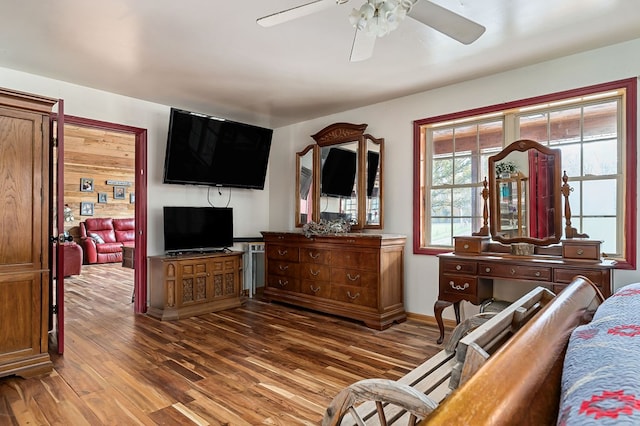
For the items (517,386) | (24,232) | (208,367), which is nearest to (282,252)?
(208,367)

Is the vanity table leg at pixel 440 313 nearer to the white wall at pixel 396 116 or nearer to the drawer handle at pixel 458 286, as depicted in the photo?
the drawer handle at pixel 458 286

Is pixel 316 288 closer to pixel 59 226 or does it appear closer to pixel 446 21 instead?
pixel 59 226

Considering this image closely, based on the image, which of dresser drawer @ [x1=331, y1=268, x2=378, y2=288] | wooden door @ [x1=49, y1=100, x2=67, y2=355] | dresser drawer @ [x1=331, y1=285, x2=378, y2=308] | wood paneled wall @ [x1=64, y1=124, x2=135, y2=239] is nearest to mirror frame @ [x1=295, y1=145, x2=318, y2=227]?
dresser drawer @ [x1=331, y1=268, x2=378, y2=288]

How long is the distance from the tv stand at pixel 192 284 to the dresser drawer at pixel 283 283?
416mm

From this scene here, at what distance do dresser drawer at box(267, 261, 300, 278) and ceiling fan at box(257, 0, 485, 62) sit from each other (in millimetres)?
2860

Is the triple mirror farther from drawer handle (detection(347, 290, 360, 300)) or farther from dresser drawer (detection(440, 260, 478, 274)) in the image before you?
dresser drawer (detection(440, 260, 478, 274))

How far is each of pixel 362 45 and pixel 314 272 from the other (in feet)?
9.04

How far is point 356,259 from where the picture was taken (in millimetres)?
3926

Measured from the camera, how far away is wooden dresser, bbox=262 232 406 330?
376cm

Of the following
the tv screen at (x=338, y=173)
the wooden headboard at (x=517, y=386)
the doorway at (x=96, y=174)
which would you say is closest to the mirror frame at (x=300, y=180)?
the tv screen at (x=338, y=173)

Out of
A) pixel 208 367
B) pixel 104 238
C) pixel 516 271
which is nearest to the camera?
pixel 208 367

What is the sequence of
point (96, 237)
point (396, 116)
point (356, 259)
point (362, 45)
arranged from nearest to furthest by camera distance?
point (362, 45) → point (356, 259) → point (396, 116) → point (96, 237)

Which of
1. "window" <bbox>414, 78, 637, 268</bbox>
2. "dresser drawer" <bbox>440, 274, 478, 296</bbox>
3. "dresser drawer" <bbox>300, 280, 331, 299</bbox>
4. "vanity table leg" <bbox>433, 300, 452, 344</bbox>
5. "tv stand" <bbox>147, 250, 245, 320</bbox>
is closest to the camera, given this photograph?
"window" <bbox>414, 78, 637, 268</bbox>

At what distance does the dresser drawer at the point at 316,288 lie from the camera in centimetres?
418
